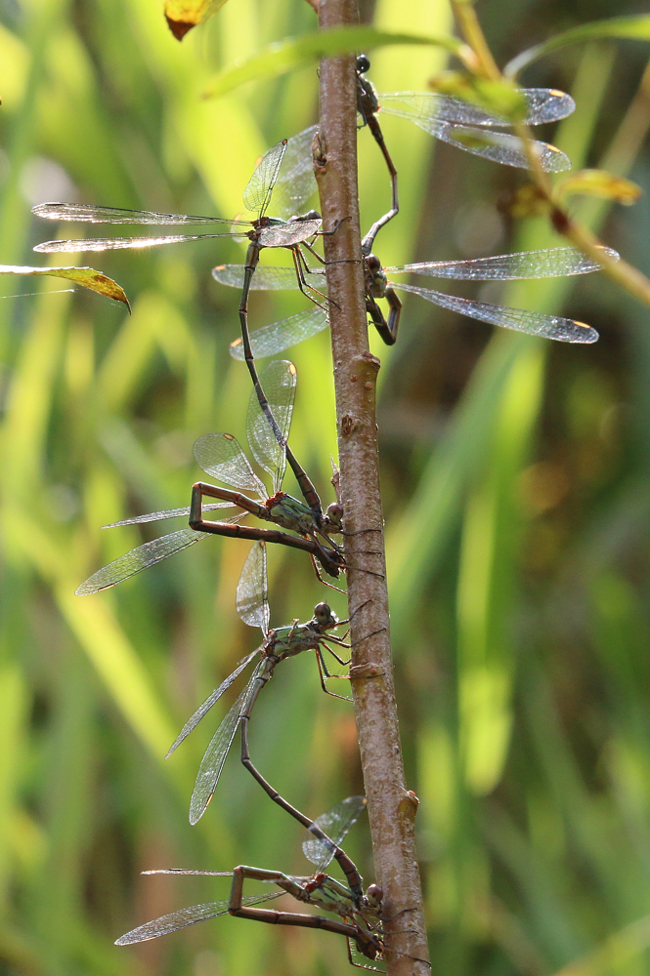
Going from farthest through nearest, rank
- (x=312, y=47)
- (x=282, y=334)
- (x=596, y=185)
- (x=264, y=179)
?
(x=282, y=334)
(x=264, y=179)
(x=596, y=185)
(x=312, y=47)

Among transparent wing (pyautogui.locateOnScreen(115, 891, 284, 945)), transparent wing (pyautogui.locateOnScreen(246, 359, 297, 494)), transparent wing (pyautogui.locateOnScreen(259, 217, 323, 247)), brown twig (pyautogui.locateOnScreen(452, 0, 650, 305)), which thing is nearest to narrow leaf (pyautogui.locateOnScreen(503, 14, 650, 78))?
brown twig (pyautogui.locateOnScreen(452, 0, 650, 305))

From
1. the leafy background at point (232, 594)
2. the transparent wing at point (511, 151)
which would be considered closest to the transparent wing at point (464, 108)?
the transparent wing at point (511, 151)

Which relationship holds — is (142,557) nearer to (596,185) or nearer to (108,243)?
(108,243)

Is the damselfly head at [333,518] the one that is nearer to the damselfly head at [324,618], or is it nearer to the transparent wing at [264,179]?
the damselfly head at [324,618]

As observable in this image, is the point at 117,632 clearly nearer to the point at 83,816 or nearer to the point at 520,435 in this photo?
the point at 83,816

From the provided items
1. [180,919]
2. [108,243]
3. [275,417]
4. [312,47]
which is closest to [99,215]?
[108,243]
